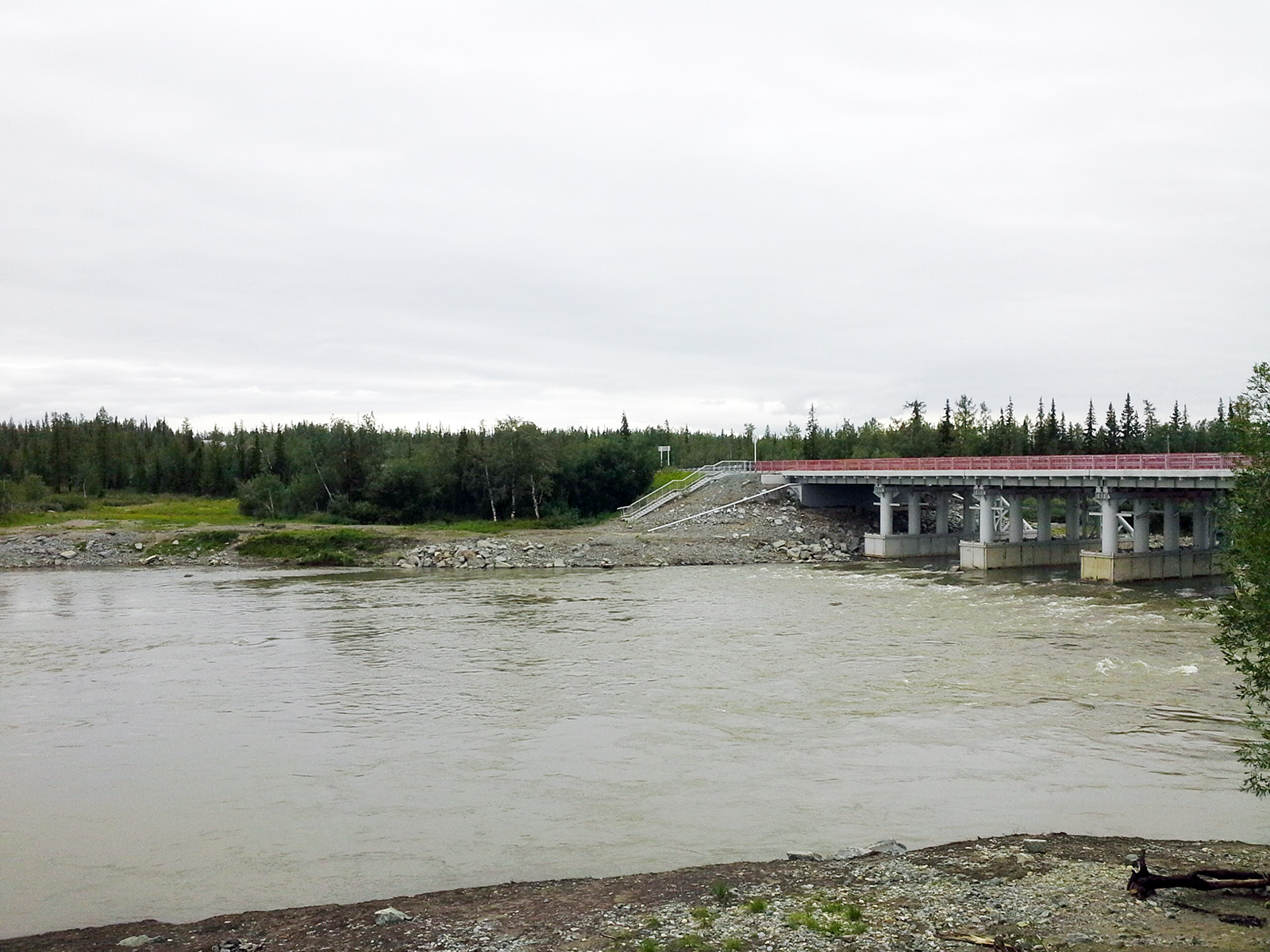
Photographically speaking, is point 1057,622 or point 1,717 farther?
point 1057,622

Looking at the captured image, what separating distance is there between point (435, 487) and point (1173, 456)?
61583 millimetres

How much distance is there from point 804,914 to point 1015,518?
65.7m

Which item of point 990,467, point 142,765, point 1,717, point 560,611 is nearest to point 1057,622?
point 560,611

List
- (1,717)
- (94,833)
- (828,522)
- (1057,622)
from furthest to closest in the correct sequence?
1. (828,522)
2. (1057,622)
3. (1,717)
4. (94,833)

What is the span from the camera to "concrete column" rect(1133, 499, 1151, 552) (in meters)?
65.0

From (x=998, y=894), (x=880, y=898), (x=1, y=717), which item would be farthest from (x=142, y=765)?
(x=998, y=894)

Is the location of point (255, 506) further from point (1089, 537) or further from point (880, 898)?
point (880, 898)

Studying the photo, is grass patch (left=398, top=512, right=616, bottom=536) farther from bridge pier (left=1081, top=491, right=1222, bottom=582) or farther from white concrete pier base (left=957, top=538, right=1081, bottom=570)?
bridge pier (left=1081, top=491, right=1222, bottom=582)

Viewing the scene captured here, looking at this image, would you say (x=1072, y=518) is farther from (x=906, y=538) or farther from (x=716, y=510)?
(x=716, y=510)

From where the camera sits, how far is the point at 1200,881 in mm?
12789

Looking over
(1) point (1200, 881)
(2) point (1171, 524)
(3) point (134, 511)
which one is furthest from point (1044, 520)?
(3) point (134, 511)

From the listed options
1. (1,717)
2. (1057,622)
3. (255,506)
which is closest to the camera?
(1,717)

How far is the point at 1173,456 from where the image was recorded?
56000mm

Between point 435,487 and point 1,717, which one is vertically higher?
point 435,487
